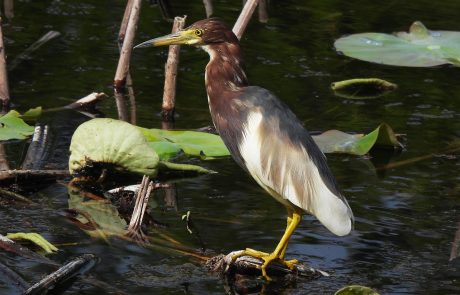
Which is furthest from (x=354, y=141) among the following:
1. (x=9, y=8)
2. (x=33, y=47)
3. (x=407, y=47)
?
(x=9, y=8)

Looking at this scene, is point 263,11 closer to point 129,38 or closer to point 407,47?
point 407,47

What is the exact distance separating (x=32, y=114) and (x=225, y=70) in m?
1.75

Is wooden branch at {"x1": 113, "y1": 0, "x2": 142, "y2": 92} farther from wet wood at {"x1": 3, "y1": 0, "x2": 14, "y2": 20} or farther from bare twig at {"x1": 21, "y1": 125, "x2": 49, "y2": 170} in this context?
wet wood at {"x1": 3, "y1": 0, "x2": 14, "y2": 20}

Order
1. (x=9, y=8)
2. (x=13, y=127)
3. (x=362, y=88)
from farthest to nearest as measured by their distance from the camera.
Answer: (x=9, y=8) → (x=362, y=88) → (x=13, y=127)

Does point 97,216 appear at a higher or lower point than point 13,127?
lower

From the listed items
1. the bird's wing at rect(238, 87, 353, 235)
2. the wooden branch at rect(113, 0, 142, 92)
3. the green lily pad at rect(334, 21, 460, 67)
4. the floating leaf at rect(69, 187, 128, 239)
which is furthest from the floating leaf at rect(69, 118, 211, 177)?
the green lily pad at rect(334, 21, 460, 67)

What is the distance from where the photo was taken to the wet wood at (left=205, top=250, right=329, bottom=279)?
14.5 ft

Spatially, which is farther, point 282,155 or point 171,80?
point 171,80

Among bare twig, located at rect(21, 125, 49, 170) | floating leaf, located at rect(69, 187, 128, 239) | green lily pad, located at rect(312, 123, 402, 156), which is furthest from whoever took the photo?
green lily pad, located at rect(312, 123, 402, 156)

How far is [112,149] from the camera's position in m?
5.40

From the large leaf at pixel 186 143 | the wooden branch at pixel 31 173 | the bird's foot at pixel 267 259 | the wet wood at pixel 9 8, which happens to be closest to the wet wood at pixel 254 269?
the bird's foot at pixel 267 259

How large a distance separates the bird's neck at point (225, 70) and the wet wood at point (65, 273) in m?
1.06

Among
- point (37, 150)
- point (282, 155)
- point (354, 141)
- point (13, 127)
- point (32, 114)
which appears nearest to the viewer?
point (282, 155)

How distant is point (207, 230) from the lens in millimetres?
4980
